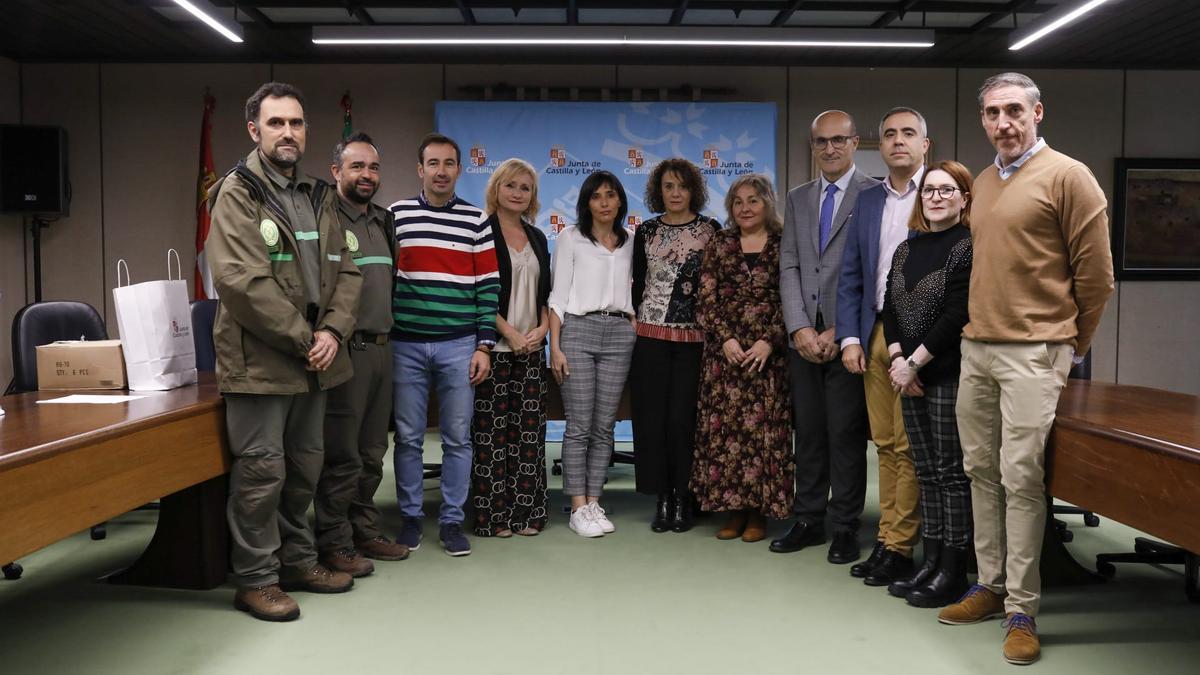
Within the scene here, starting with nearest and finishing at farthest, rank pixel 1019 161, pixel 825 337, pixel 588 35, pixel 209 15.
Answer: pixel 1019 161 → pixel 825 337 → pixel 209 15 → pixel 588 35

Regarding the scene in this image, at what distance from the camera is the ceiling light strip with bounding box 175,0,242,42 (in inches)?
196

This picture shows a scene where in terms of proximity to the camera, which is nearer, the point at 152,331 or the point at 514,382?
the point at 152,331

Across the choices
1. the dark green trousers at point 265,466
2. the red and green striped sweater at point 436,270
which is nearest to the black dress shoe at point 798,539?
the red and green striped sweater at point 436,270

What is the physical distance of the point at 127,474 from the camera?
2371 mm

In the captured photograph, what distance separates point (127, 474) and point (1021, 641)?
8.48 ft

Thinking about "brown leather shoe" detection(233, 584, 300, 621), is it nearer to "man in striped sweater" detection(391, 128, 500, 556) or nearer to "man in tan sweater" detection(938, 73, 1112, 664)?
"man in striped sweater" detection(391, 128, 500, 556)

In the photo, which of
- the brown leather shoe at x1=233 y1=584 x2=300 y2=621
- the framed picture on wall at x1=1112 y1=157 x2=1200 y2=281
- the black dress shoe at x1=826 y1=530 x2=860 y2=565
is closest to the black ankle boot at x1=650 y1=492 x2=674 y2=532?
the black dress shoe at x1=826 y1=530 x2=860 y2=565

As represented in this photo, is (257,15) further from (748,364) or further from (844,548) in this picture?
(844,548)

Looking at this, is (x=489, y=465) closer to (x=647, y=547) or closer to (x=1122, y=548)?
(x=647, y=547)

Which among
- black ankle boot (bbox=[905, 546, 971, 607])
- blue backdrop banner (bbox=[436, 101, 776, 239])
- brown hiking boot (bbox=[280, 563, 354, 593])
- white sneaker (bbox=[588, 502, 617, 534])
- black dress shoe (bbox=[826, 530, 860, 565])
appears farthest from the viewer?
blue backdrop banner (bbox=[436, 101, 776, 239])

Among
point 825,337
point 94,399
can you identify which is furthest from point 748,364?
point 94,399

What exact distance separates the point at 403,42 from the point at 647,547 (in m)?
4.05

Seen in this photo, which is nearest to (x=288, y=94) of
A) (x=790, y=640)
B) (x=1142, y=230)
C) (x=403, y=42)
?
(x=790, y=640)

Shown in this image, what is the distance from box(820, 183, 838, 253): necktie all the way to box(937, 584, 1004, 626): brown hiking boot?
4.69ft
